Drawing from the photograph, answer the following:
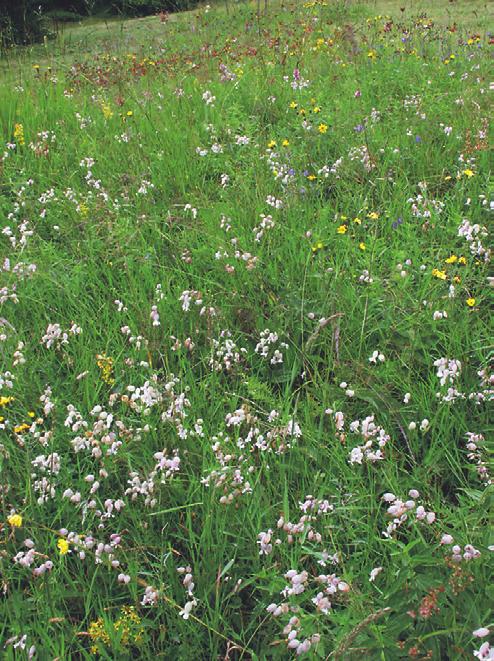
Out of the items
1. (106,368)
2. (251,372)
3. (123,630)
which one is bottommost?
(123,630)

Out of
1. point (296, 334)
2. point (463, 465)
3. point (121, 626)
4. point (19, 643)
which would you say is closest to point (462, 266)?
point (296, 334)

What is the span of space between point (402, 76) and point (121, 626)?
511 cm

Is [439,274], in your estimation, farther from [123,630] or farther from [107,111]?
[107,111]

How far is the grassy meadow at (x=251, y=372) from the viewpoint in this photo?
5.79 ft

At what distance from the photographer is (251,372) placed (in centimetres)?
272

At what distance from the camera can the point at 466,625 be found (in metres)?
1.50

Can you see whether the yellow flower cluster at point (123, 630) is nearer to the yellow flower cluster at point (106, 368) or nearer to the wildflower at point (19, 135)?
the yellow flower cluster at point (106, 368)

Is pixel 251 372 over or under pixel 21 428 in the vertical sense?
under

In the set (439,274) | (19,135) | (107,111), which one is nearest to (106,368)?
(439,274)

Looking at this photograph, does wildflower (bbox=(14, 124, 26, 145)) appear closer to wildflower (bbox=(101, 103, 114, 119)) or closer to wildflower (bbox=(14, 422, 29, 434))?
wildflower (bbox=(101, 103, 114, 119))

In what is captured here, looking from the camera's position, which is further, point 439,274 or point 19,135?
point 19,135

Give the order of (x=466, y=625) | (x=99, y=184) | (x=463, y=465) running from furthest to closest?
(x=99, y=184) < (x=463, y=465) < (x=466, y=625)

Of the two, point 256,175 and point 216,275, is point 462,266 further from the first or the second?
point 256,175

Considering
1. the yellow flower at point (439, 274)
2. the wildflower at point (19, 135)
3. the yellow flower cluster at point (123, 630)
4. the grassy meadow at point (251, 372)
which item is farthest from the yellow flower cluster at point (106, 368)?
the wildflower at point (19, 135)
